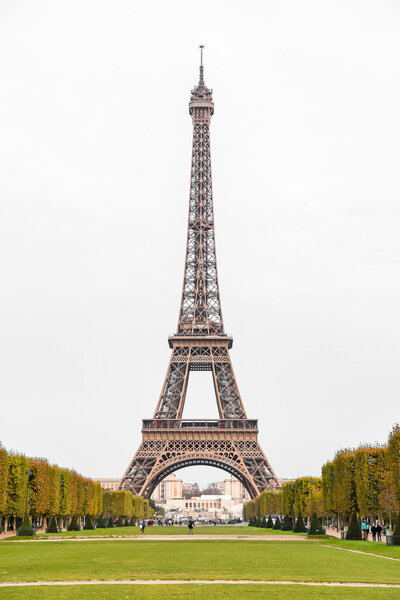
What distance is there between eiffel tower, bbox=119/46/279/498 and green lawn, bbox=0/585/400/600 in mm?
77258

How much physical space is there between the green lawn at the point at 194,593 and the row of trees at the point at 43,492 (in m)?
37.1

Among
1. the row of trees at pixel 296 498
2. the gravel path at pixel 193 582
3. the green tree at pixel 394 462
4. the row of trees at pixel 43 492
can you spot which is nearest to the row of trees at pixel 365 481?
the green tree at pixel 394 462

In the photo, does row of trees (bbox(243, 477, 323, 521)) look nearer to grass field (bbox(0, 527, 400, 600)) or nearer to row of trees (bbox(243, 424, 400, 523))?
row of trees (bbox(243, 424, 400, 523))

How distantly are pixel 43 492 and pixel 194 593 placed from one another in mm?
52512

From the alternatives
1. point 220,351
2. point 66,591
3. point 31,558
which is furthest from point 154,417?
point 66,591

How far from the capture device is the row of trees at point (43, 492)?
59938 mm

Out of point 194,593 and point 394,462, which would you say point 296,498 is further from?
point 194,593

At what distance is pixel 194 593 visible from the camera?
17.5 meters

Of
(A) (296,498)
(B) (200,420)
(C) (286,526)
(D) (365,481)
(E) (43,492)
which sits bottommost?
(C) (286,526)

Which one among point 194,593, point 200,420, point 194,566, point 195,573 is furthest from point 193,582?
point 200,420

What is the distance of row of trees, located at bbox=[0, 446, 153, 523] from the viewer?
5994 centimetres

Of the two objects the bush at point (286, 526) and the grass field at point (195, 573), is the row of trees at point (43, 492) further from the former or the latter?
the grass field at point (195, 573)

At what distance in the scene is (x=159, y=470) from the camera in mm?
96000

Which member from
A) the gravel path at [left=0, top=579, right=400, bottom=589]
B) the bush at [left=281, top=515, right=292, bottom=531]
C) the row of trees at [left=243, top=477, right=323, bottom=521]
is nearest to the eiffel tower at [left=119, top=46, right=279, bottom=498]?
the row of trees at [left=243, top=477, right=323, bottom=521]
